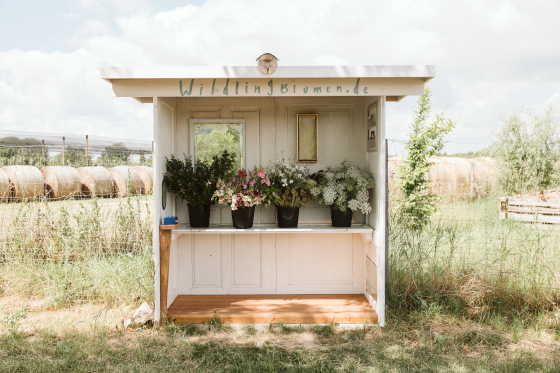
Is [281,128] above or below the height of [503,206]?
above

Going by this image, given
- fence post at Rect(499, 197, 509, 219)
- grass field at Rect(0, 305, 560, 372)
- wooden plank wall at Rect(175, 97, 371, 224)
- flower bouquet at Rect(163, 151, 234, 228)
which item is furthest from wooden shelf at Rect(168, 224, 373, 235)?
fence post at Rect(499, 197, 509, 219)

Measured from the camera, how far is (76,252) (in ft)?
18.0

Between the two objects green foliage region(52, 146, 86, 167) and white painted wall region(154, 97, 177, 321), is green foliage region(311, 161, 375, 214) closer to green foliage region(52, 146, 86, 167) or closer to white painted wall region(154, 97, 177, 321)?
white painted wall region(154, 97, 177, 321)

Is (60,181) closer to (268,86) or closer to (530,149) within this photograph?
(268,86)

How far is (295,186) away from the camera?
4.54 m

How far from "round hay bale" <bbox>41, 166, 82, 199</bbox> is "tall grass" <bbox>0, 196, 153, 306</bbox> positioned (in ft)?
20.9

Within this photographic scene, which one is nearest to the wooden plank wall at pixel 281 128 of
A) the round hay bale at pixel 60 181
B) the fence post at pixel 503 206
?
the fence post at pixel 503 206

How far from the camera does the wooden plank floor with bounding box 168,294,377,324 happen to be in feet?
14.0

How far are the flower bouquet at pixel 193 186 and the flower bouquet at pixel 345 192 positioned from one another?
1179 mm

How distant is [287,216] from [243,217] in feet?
1.63

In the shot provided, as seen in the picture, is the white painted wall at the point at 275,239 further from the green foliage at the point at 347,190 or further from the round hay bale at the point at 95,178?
the round hay bale at the point at 95,178

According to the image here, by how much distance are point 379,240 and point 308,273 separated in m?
1.15

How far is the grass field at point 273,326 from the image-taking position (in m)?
3.60

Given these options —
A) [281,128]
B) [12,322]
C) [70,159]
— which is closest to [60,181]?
[70,159]
